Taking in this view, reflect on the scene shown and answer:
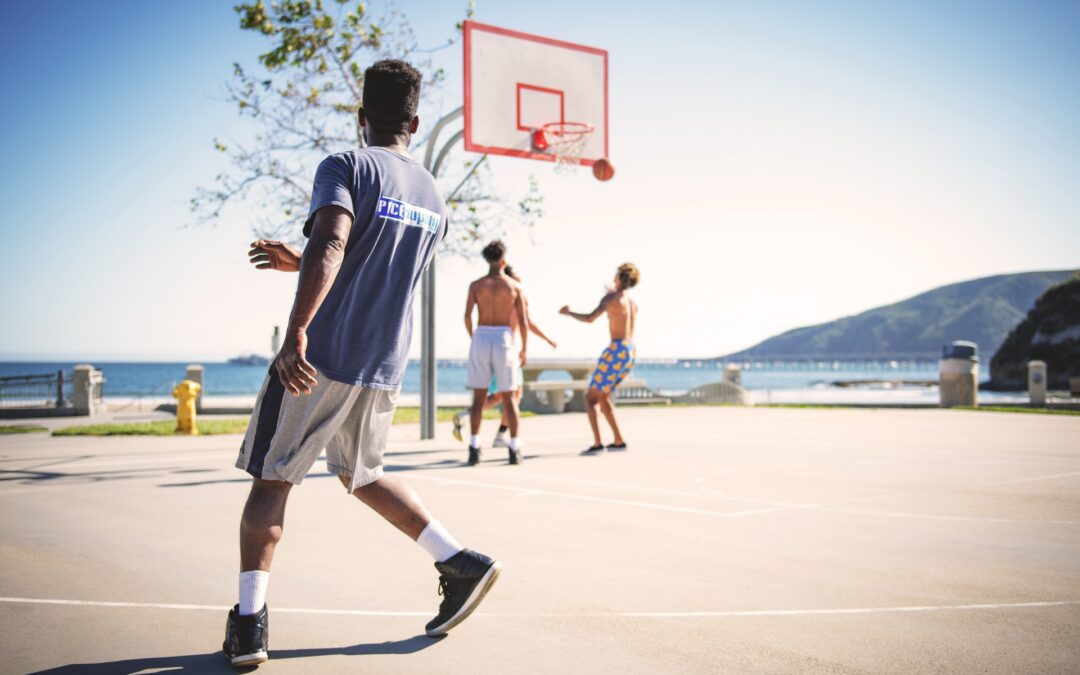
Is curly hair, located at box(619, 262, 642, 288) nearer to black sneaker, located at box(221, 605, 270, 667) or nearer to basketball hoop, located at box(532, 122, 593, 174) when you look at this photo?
basketball hoop, located at box(532, 122, 593, 174)

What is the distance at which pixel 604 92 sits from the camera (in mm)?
13094

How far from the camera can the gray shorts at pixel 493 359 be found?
9.12 metres

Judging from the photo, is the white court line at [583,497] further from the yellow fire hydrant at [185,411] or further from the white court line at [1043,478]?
the yellow fire hydrant at [185,411]

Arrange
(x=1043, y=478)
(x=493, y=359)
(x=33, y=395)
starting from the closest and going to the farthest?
(x=1043, y=478), (x=493, y=359), (x=33, y=395)

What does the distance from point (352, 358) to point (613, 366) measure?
736 cm

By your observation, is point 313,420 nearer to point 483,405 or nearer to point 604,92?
point 483,405

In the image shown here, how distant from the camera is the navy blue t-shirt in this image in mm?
2979

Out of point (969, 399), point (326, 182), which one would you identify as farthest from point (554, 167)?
point (969, 399)

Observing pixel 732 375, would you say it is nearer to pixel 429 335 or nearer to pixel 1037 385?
pixel 1037 385

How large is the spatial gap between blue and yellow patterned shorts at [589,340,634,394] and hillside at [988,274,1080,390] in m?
90.2

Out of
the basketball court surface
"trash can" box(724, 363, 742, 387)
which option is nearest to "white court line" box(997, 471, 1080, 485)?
the basketball court surface

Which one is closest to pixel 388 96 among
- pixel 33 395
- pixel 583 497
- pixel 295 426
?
pixel 295 426

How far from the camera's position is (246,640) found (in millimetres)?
2811

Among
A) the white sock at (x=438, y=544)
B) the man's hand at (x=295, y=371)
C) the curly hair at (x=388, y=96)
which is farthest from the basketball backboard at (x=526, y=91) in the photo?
the man's hand at (x=295, y=371)
